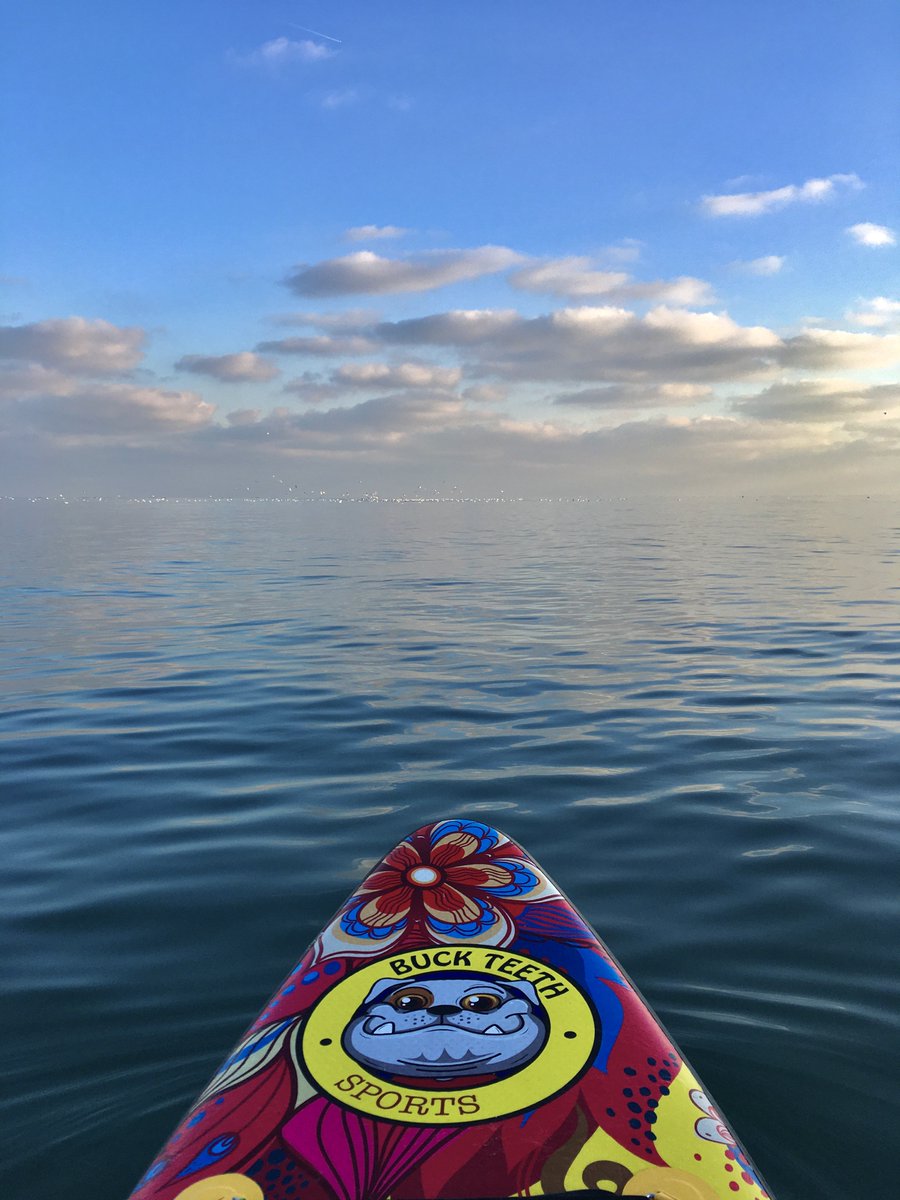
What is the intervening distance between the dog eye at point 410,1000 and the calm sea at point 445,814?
911 millimetres

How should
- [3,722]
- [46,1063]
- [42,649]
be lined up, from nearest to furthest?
[46,1063] → [3,722] → [42,649]

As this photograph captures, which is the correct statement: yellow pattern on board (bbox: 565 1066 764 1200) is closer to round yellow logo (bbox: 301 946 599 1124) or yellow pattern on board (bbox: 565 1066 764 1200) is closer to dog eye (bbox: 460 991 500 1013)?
round yellow logo (bbox: 301 946 599 1124)

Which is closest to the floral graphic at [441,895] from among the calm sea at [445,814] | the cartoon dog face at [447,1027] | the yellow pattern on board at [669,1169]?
the cartoon dog face at [447,1027]

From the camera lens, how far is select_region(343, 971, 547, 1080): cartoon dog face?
3293mm

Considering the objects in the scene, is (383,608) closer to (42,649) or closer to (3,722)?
(42,649)

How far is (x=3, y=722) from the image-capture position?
10.2m

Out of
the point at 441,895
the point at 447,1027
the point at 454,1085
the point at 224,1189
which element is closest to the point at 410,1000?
the point at 447,1027

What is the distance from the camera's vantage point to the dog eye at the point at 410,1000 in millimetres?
3619

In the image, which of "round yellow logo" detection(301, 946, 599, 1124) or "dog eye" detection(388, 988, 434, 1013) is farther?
"dog eye" detection(388, 988, 434, 1013)

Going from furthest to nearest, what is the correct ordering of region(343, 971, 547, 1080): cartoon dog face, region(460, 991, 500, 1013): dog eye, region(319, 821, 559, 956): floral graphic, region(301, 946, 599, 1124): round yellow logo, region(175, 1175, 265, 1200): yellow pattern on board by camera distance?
region(319, 821, 559, 956): floral graphic < region(460, 991, 500, 1013): dog eye < region(343, 971, 547, 1080): cartoon dog face < region(301, 946, 599, 1124): round yellow logo < region(175, 1175, 265, 1200): yellow pattern on board

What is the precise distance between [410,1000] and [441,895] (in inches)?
34.6

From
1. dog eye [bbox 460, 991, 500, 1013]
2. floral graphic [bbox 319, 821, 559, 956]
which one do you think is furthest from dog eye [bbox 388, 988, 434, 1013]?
floral graphic [bbox 319, 821, 559, 956]

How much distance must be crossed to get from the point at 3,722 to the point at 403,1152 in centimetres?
→ 885

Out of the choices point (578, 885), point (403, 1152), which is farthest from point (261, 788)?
point (403, 1152)
